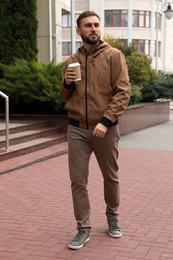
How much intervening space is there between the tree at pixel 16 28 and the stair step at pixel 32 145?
3.40 meters

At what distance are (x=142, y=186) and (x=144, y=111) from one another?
9.19 m

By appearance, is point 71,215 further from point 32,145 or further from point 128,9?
point 128,9

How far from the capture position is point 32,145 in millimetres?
9617

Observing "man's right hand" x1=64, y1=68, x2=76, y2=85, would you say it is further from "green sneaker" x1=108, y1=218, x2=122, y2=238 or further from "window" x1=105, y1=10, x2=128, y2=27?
"window" x1=105, y1=10, x2=128, y2=27

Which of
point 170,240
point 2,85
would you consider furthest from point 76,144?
point 2,85

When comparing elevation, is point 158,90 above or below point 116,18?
below

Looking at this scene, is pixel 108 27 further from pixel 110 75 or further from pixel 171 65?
pixel 110 75

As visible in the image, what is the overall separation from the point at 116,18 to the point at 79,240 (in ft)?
171

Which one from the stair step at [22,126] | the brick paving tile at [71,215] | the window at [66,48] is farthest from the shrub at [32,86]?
the window at [66,48]

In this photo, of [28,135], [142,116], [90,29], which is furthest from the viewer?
[142,116]

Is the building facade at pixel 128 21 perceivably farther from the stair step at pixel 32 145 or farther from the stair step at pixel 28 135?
the stair step at pixel 32 145

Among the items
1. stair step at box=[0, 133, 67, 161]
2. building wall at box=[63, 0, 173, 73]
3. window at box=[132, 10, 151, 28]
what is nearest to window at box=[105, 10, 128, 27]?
building wall at box=[63, 0, 173, 73]

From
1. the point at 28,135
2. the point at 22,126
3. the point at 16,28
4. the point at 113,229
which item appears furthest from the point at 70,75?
the point at 16,28

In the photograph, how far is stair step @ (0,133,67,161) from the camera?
880 cm
